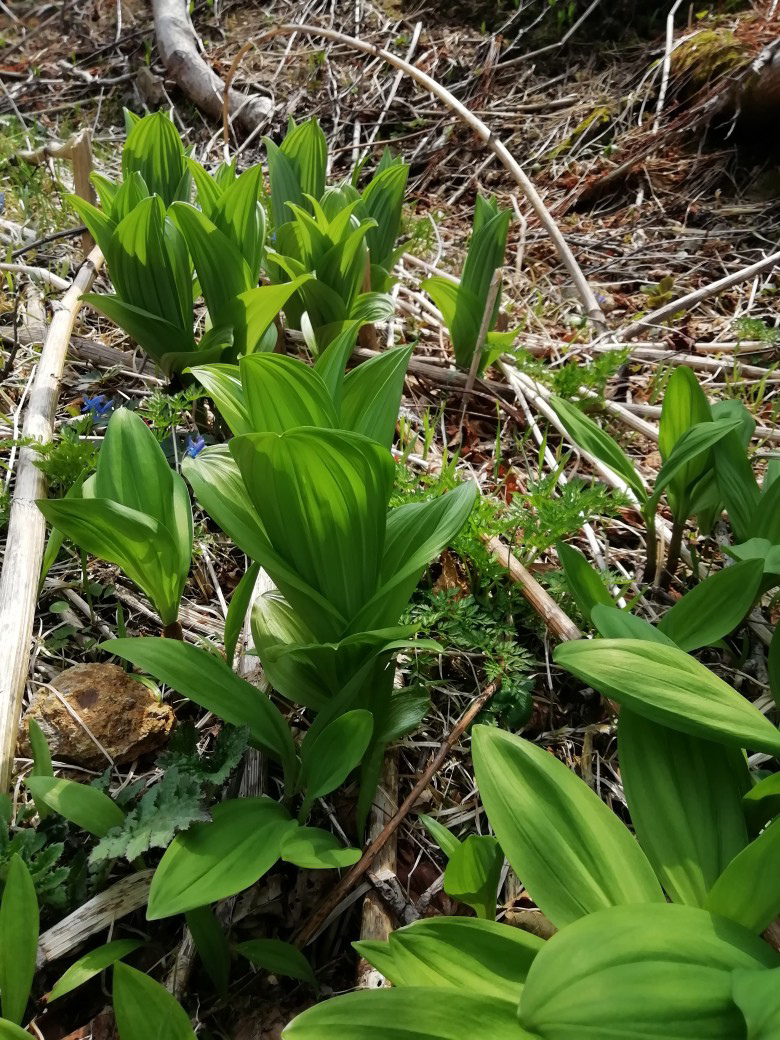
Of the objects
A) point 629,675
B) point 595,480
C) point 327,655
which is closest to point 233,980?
point 327,655

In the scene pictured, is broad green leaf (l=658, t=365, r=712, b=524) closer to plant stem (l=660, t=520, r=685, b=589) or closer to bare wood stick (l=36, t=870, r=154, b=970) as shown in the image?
plant stem (l=660, t=520, r=685, b=589)

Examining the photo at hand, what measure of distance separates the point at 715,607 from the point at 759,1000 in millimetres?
624

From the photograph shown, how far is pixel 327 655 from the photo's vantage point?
0.99m

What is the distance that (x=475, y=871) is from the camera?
2.75ft

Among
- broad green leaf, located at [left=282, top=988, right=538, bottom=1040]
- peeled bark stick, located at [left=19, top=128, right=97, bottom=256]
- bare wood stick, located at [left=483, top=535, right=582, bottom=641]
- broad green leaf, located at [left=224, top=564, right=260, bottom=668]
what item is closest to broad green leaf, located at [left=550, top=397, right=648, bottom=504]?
bare wood stick, located at [left=483, top=535, right=582, bottom=641]

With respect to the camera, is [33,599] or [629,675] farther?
[33,599]

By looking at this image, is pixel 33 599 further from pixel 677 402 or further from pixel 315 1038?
pixel 677 402

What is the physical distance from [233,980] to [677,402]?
125cm

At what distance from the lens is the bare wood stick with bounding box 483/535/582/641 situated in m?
1.19

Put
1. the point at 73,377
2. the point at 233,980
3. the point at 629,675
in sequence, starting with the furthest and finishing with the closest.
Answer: the point at 73,377 → the point at 233,980 → the point at 629,675

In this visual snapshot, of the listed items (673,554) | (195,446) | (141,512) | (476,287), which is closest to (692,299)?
(476,287)

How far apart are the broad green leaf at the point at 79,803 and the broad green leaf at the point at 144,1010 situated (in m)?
0.20

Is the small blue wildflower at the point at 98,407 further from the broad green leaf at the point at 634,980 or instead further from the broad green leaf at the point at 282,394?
the broad green leaf at the point at 634,980

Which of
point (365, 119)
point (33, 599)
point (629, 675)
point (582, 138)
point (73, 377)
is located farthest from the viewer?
point (365, 119)
